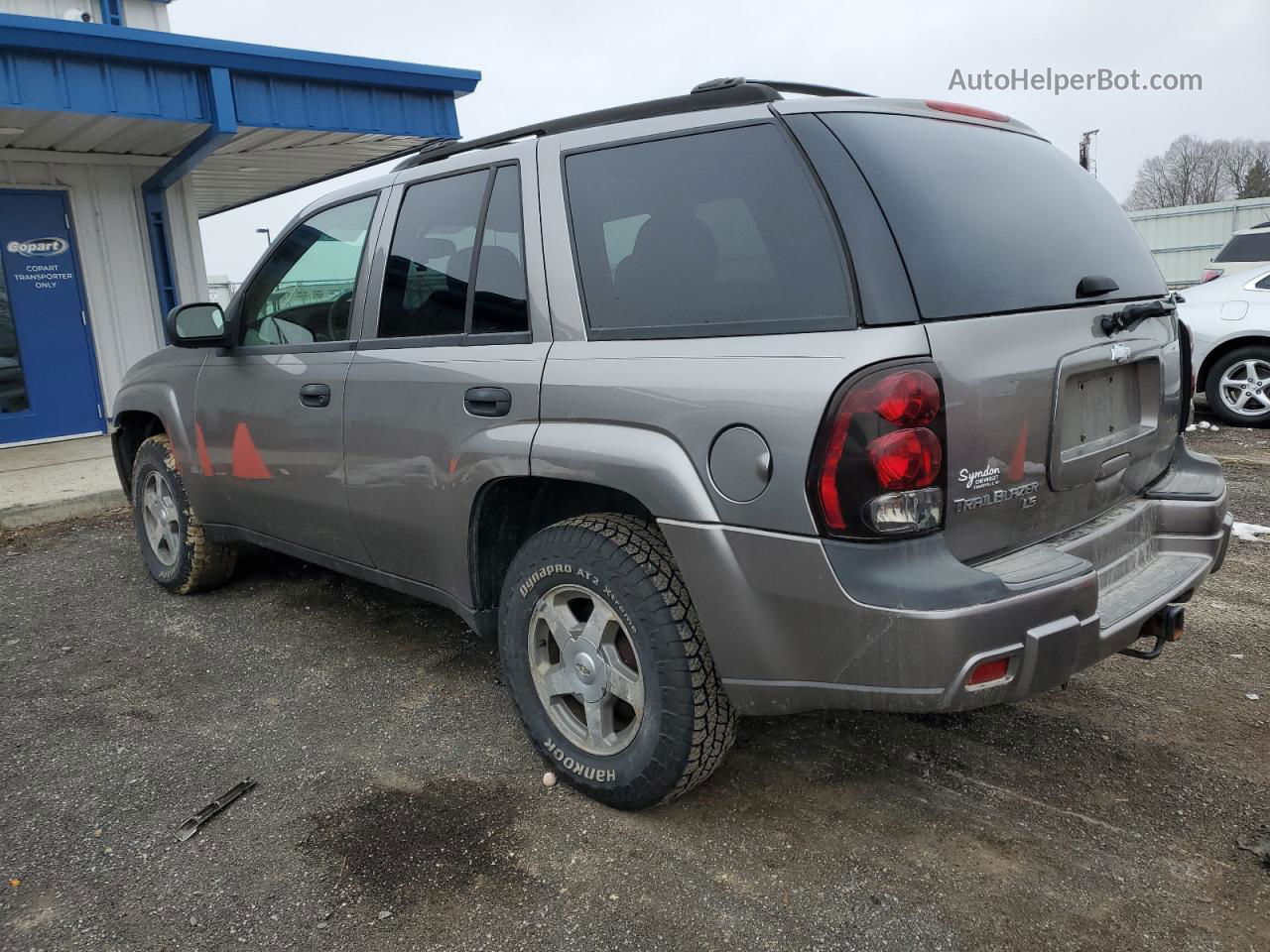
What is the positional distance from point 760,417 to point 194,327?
114 inches

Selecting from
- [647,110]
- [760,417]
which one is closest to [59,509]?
[647,110]

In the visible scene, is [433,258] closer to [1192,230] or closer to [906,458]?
[906,458]

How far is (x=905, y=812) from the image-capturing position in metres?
2.59

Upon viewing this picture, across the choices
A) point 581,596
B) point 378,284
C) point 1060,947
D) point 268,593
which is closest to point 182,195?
point 268,593

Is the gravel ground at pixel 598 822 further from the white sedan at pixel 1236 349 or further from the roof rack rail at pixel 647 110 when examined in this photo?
the white sedan at pixel 1236 349

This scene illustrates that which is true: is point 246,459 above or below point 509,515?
above

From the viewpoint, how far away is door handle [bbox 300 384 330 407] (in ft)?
11.1

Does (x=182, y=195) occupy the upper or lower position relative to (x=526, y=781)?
upper

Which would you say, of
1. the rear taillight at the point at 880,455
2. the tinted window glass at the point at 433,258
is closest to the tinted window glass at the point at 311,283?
the tinted window glass at the point at 433,258

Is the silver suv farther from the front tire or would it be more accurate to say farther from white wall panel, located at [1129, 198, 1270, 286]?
white wall panel, located at [1129, 198, 1270, 286]

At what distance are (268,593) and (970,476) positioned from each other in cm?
377

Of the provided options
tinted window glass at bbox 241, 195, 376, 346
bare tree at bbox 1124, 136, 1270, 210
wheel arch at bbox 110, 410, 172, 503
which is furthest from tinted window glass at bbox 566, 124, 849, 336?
bare tree at bbox 1124, 136, 1270, 210

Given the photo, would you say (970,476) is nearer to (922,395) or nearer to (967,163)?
(922,395)

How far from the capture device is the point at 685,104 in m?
2.50
